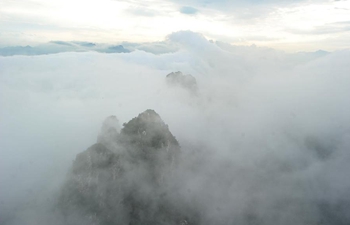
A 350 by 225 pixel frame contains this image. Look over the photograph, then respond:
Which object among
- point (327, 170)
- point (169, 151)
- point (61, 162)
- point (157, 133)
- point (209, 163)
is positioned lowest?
point (327, 170)

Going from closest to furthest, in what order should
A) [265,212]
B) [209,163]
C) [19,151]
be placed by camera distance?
[265,212] → [19,151] → [209,163]

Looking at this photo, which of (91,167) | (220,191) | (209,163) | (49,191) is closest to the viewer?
(91,167)

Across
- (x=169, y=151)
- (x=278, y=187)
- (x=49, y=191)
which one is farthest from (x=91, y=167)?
(x=278, y=187)

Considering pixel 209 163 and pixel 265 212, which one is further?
pixel 209 163

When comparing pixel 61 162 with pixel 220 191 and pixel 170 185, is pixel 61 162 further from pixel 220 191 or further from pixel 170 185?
pixel 220 191

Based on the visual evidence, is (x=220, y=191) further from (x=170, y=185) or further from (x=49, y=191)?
(x=49, y=191)

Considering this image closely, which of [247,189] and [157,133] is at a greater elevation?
[157,133]
